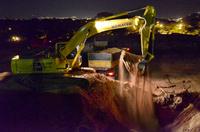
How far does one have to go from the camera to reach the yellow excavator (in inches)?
526

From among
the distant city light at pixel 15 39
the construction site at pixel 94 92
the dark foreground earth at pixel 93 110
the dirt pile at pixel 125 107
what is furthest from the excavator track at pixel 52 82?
the distant city light at pixel 15 39

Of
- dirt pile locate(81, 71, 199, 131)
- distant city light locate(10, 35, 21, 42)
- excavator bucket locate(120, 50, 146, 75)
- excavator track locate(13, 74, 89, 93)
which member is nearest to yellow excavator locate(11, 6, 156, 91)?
excavator track locate(13, 74, 89, 93)

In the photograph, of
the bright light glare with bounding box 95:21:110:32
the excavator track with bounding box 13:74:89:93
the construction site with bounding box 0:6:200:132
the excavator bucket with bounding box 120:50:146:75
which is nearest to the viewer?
the construction site with bounding box 0:6:200:132

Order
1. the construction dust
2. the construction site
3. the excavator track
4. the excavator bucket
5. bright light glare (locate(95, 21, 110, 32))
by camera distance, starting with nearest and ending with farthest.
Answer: the construction site
the construction dust
bright light glare (locate(95, 21, 110, 32))
the excavator bucket
the excavator track

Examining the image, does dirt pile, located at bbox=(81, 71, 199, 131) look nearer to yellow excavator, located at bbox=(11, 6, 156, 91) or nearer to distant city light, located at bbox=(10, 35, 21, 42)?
yellow excavator, located at bbox=(11, 6, 156, 91)

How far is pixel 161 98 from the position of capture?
16984mm

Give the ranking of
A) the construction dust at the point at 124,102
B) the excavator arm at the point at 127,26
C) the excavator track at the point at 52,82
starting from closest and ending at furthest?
the excavator arm at the point at 127,26 < the construction dust at the point at 124,102 < the excavator track at the point at 52,82

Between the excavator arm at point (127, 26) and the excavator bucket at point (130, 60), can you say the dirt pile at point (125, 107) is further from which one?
the excavator arm at point (127, 26)

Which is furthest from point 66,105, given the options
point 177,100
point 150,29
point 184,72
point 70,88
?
point 184,72

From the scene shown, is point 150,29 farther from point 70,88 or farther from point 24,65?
point 24,65

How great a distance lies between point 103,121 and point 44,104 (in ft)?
9.71

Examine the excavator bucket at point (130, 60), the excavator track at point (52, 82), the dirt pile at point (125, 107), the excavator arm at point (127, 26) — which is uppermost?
the excavator arm at point (127, 26)

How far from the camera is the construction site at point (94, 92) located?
13.1m

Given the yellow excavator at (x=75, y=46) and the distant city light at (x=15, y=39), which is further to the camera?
the distant city light at (x=15, y=39)
